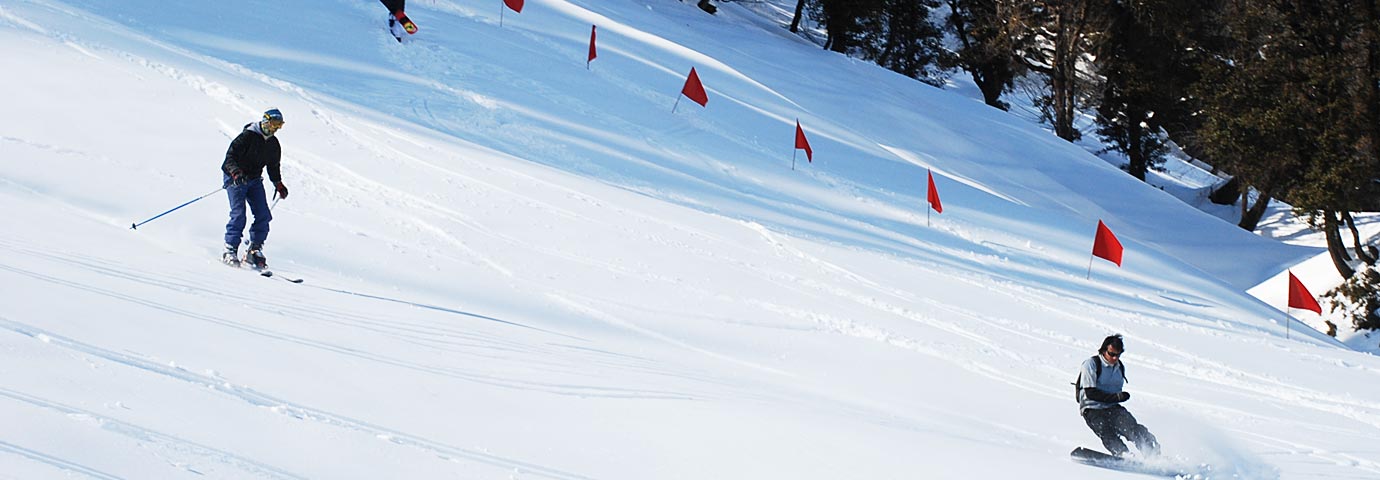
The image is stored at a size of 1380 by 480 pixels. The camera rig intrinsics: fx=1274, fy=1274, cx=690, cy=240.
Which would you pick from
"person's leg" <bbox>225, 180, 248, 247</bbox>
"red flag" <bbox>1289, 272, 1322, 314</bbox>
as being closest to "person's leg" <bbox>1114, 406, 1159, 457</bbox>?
"person's leg" <bbox>225, 180, 248, 247</bbox>

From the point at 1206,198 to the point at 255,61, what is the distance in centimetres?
2984

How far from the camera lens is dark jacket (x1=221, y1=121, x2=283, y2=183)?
10477 mm

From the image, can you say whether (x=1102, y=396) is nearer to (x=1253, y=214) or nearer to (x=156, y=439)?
(x=156, y=439)

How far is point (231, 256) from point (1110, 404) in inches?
270

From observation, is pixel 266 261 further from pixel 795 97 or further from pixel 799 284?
pixel 795 97

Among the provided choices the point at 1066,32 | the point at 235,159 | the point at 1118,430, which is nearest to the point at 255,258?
the point at 235,159

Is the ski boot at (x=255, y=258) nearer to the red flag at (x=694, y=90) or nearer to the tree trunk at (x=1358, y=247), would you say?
the red flag at (x=694, y=90)

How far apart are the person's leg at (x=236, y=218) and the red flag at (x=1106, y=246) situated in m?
10.4

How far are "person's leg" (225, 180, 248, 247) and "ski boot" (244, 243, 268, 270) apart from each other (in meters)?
0.19

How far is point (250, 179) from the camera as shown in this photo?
1056 cm

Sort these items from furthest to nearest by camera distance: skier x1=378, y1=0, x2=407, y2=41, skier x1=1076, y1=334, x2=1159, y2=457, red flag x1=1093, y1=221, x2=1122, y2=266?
skier x1=378, y1=0, x2=407, y2=41, red flag x1=1093, y1=221, x2=1122, y2=266, skier x1=1076, y1=334, x2=1159, y2=457

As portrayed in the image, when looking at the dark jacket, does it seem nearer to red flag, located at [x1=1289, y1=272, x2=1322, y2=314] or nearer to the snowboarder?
the snowboarder

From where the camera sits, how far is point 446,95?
18.8 meters

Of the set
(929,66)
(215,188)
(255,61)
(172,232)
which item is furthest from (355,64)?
(929,66)
